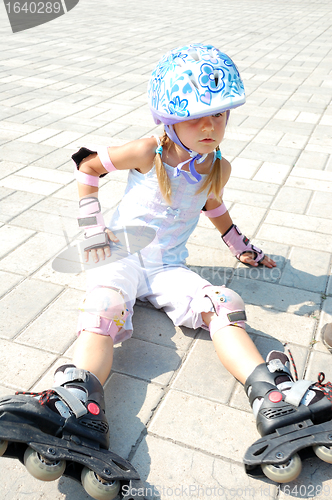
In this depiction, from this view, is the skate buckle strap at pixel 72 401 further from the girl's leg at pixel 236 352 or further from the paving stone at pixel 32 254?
the paving stone at pixel 32 254

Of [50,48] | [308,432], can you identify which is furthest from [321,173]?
[50,48]

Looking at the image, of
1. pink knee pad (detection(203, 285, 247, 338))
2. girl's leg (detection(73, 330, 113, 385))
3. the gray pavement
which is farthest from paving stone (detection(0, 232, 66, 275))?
pink knee pad (detection(203, 285, 247, 338))

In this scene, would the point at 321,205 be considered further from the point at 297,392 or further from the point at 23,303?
the point at 23,303

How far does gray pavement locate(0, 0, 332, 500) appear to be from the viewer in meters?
1.89

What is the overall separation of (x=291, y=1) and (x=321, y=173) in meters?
17.5

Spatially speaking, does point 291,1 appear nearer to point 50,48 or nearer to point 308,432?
point 50,48

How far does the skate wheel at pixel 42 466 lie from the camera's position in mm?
1607

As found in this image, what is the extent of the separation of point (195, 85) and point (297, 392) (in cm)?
133

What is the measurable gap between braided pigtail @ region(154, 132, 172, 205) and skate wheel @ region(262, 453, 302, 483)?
1.32 m

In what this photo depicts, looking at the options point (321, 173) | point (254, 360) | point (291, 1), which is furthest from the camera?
point (291, 1)

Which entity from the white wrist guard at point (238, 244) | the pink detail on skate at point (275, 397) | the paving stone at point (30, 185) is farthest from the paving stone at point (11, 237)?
the pink detail on skate at point (275, 397)

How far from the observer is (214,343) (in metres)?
2.27

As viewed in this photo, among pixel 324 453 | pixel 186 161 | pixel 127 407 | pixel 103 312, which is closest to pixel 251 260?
pixel 186 161

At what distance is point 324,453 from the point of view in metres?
1.76
